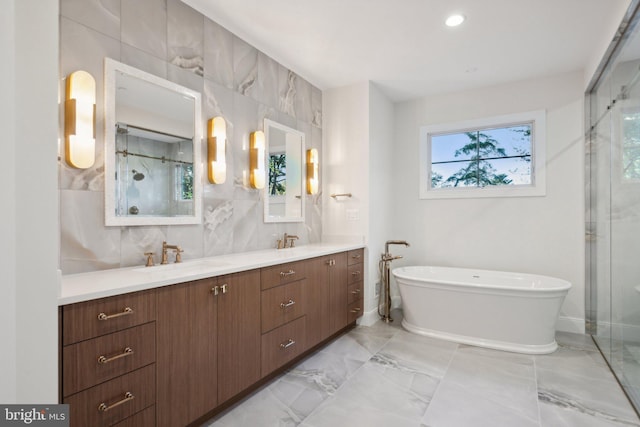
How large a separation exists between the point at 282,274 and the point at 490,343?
2115 millimetres

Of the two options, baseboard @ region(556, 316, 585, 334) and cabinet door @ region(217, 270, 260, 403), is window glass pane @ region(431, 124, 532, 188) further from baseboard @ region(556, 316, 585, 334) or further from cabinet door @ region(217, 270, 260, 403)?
cabinet door @ region(217, 270, 260, 403)

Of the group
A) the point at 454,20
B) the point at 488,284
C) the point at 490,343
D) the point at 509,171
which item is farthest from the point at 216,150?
the point at 509,171

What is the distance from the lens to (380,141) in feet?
13.1

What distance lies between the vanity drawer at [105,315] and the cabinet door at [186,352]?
74 millimetres

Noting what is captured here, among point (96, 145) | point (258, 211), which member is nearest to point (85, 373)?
point (96, 145)

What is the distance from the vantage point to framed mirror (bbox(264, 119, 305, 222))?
123 inches

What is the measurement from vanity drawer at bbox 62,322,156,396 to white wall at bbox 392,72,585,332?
3.43 meters

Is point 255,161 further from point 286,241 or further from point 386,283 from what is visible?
point 386,283

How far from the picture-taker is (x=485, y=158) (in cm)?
402

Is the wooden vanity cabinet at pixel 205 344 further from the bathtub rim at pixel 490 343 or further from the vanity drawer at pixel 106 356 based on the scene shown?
the bathtub rim at pixel 490 343

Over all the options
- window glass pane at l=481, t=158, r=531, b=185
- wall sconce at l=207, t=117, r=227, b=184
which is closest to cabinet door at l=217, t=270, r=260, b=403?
wall sconce at l=207, t=117, r=227, b=184

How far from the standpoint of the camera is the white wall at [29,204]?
1.02 metres

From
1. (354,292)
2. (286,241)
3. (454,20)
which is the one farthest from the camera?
(354,292)

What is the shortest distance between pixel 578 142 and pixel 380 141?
6.67ft
